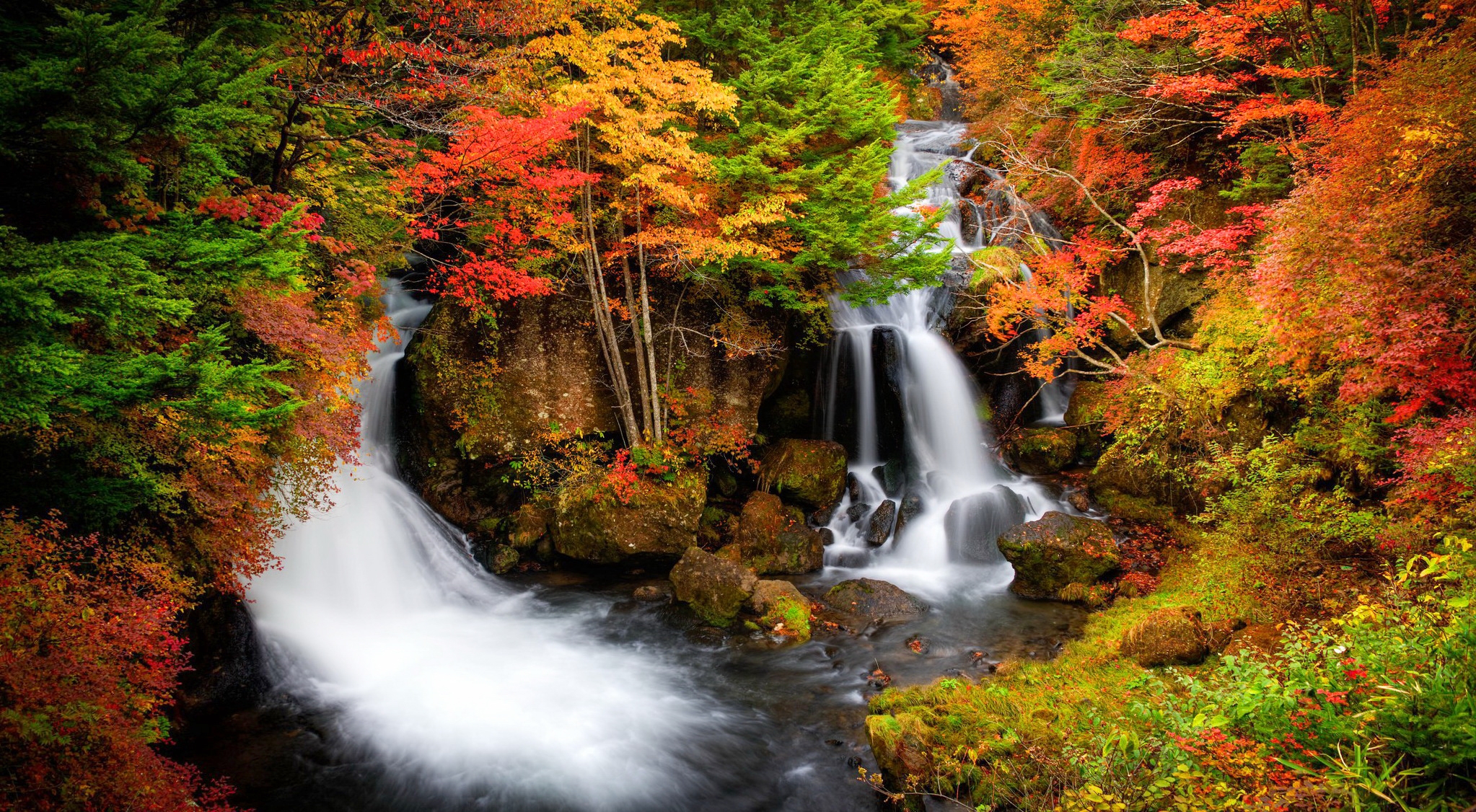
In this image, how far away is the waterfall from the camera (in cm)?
1173

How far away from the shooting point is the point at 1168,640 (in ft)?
22.0

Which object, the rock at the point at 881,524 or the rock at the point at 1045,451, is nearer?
the rock at the point at 881,524

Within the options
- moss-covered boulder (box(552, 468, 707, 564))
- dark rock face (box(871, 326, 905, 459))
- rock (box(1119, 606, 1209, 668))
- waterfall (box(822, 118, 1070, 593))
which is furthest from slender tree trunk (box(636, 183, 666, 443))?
rock (box(1119, 606, 1209, 668))

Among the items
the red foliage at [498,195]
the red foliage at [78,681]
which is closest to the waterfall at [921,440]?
the red foliage at [498,195]

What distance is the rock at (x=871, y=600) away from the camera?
9.65m

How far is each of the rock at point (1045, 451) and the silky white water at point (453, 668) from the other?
9.20m

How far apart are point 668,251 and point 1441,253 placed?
973 cm

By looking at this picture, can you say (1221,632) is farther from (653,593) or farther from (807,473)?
(653,593)

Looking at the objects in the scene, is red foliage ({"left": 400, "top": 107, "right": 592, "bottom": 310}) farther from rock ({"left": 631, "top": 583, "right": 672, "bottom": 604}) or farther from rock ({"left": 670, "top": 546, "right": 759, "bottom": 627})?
rock ({"left": 631, "top": 583, "right": 672, "bottom": 604})

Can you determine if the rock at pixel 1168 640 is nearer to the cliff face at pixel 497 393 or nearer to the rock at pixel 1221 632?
the rock at pixel 1221 632

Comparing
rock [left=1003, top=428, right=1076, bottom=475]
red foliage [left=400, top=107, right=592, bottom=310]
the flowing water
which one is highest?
red foliage [left=400, top=107, right=592, bottom=310]

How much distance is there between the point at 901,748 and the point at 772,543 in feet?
20.0

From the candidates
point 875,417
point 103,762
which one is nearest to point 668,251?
point 875,417

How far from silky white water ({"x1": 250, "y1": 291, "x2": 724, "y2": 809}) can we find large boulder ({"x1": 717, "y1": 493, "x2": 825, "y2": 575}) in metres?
3.06
